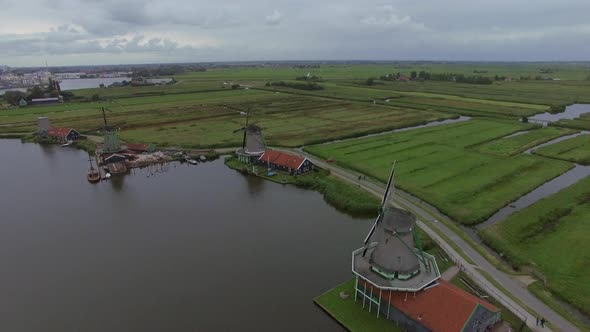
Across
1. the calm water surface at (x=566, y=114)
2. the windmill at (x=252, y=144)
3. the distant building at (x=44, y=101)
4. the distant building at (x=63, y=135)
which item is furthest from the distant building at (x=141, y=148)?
the calm water surface at (x=566, y=114)

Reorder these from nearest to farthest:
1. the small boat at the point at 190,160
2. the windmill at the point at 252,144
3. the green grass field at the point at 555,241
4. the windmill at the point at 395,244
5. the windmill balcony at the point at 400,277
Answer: the windmill balcony at the point at 400,277 → the windmill at the point at 395,244 → the green grass field at the point at 555,241 → the windmill at the point at 252,144 → the small boat at the point at 190,160

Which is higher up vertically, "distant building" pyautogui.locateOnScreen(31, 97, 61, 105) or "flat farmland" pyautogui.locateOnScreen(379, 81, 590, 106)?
"flat farmland" pyautogui.locateOnScreen(379, 81, 590, 106)

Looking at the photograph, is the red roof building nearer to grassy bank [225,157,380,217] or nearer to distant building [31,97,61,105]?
grassy bank [225,157,380,217]

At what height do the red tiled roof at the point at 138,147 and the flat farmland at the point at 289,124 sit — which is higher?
the flat farmland at the point at 289,124

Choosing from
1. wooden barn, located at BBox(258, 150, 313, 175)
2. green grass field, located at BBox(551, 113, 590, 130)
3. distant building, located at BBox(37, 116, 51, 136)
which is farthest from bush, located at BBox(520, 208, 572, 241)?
distant building, located at BBox(37, 116, 51, 136)

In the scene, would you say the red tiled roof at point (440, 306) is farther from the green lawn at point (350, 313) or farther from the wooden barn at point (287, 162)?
the wooden barn at point (287, 162)
